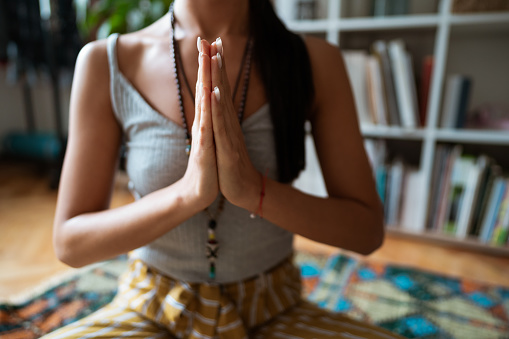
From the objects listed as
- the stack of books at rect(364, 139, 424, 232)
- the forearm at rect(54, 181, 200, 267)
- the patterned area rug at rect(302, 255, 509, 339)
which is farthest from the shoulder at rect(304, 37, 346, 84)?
the stack of books at rect(364, 139, 424, 232)

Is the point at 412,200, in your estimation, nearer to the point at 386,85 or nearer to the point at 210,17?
the point at 386,85

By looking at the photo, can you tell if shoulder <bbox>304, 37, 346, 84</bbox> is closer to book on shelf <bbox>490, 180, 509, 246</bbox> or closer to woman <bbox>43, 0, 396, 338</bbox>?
woman <bbox>43, 0, 396, 338</bbox>

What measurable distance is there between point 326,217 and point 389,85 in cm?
117

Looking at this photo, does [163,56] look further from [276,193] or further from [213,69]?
[276,193]

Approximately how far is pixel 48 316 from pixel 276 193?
36.8 inches

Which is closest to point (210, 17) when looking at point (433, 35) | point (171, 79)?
point (171, 79)

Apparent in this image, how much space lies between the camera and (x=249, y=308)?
1.99ft

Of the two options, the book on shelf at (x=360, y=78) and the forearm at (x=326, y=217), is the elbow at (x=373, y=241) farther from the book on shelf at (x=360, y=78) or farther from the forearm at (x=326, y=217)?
the book on shelf at (x=360, y=78)

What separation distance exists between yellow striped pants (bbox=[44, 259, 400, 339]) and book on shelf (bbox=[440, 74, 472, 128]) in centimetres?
121

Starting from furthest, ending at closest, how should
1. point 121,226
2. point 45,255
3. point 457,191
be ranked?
point 457,191, point 45,255, point 121,226

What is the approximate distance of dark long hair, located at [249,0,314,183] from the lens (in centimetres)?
61

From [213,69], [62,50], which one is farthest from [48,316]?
[62,50]

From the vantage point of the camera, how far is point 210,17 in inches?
24.4

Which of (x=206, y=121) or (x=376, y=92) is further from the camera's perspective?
(x=376, y=92)
